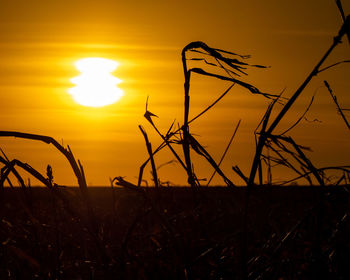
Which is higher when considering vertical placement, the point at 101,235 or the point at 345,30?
the point at 345,30

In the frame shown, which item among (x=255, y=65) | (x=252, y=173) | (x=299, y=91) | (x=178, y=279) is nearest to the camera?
(x=299, y=91)

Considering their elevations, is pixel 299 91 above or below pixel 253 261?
above

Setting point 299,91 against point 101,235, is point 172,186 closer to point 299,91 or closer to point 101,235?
point 101,235

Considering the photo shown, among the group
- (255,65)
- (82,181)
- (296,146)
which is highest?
(255,65)

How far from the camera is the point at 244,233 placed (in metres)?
1.23

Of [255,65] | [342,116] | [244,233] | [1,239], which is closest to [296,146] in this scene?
[342,116]

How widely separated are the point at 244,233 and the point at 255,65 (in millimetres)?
413

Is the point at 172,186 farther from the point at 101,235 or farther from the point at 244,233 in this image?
the point at 244,233

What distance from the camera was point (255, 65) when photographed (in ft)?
4.57

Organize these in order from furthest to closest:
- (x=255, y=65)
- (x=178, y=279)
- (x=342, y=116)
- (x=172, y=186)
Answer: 1. (x=172, y=186)
2. (x=178, y=279)
3. (x=342, y=116)
4. (x=255, y=65)

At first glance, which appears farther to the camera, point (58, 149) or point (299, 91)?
point (58, 149)

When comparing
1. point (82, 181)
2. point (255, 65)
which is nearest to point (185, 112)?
point (255, 65)

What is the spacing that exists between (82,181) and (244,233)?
1.26ft

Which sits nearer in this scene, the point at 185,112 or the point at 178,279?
the point at 185,112
